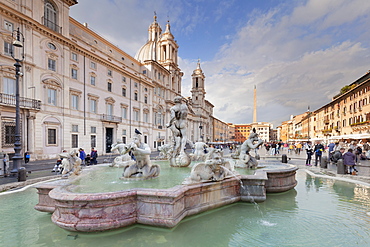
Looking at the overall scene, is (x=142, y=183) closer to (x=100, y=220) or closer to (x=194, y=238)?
(x=100, y=220)

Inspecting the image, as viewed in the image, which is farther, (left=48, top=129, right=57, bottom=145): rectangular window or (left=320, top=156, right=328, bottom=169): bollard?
(left=48, top=129, right=57, bottom=145): rectangular window

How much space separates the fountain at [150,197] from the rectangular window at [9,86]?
18289 millimetres

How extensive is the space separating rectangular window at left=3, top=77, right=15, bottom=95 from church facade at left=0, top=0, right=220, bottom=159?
0.05 m

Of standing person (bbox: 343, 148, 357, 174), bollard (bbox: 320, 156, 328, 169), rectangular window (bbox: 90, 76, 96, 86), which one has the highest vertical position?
rectangular window (bbox: 90, 76, 96, 86)

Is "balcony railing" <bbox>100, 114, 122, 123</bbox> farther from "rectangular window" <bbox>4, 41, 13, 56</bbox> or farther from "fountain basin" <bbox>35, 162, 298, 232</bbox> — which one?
"fountain basin" <bbox>35, 162, 298, 232</bbox>

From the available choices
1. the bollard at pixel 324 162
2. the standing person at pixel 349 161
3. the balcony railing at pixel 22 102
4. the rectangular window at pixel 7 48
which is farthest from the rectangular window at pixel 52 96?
the standing person at pixel 349 161

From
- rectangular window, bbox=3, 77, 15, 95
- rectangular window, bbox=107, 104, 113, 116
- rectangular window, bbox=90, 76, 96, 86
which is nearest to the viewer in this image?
rectangular window, bbox=3, 77, 15, 95

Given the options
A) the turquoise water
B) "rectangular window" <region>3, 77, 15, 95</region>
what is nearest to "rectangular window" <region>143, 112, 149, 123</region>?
"rectangular window" <region>3, 77, 15, 95</region>

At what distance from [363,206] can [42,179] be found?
11532 millimetres

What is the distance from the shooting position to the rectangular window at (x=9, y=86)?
55.8 feet

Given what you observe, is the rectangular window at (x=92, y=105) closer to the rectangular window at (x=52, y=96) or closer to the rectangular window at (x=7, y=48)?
the rectangular window at (x=52, y=96)

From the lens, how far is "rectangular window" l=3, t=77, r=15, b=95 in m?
17.0

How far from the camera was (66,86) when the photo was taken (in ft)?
72.8

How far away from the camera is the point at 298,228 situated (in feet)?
12.8
